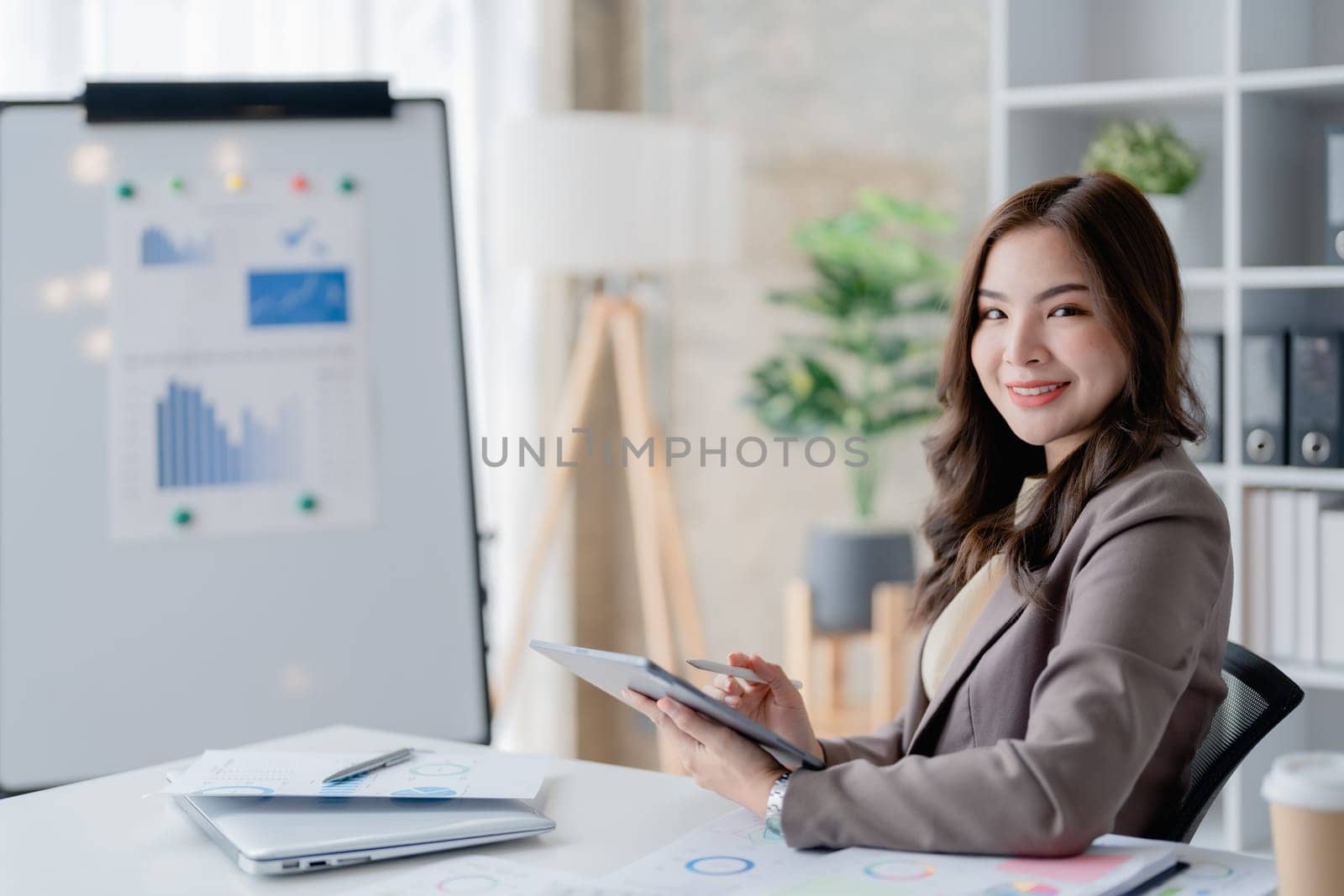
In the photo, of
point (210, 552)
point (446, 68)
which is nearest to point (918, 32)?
point (446, 68)

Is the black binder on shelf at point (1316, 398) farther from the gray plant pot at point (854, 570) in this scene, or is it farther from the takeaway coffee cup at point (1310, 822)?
the takeaway coffee cup at point (1310, 822)

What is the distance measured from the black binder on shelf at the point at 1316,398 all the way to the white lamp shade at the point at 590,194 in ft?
4.00

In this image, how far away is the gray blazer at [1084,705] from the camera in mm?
1082

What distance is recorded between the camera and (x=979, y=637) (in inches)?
52.9

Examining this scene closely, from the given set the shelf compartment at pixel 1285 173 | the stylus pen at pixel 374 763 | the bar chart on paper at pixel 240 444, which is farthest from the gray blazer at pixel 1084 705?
the shelf compartment at pixel 1285 173

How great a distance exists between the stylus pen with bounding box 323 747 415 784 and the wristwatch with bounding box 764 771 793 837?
0.39 m

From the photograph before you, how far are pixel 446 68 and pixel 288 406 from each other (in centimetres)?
137

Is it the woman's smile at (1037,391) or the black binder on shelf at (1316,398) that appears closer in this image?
the woman's smile at (1037,391)

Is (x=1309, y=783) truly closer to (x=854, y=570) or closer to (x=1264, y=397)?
(x=1264, y=397)

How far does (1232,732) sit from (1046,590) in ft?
0.73

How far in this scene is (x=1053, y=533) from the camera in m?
1.36

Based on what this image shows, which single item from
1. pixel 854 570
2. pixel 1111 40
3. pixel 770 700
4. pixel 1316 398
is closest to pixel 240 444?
pixel 770 700

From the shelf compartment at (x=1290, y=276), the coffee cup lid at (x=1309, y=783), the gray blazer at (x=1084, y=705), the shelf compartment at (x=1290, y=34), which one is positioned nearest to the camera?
the coffee cup lid at (x=1309, y=783)

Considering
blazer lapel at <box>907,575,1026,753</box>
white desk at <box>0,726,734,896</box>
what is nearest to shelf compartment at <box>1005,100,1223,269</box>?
blazer lapel at <box>907,575,1026,753</box>
